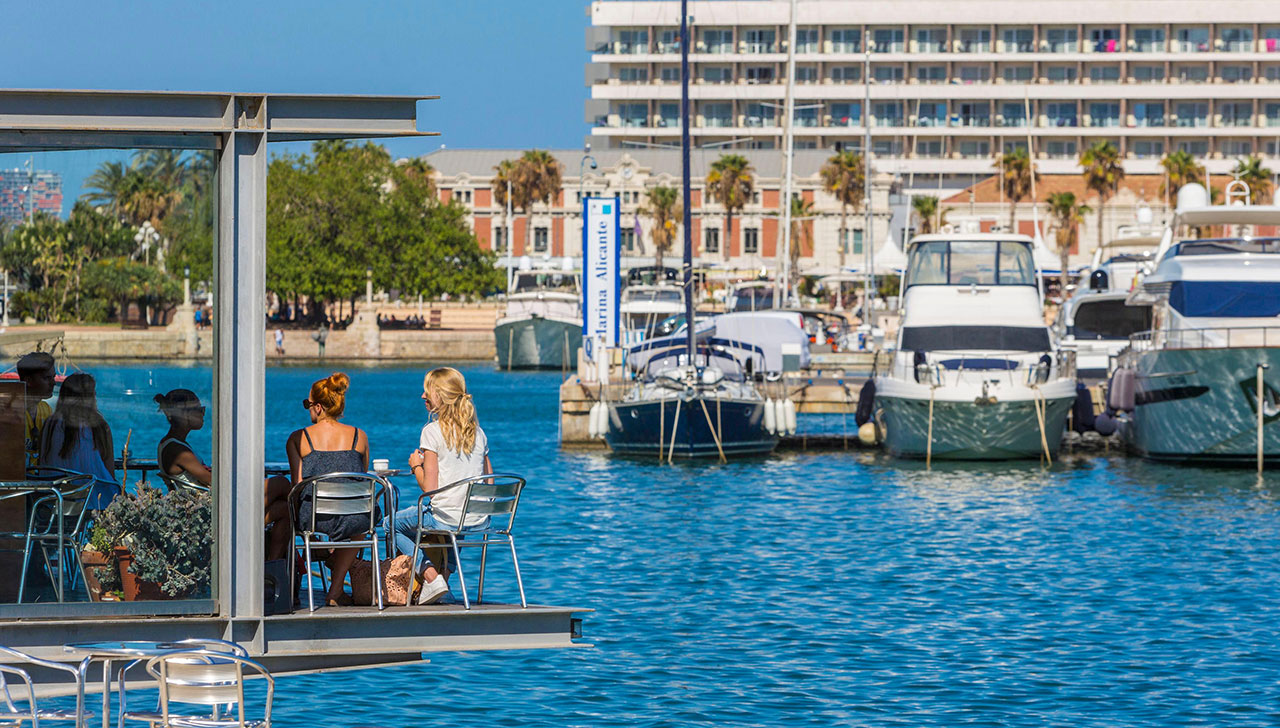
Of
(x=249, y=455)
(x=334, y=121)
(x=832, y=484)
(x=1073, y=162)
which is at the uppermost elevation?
(x=1073, y=162)

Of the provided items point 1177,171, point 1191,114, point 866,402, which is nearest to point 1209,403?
point 866,402

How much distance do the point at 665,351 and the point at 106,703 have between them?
30771 millimetres

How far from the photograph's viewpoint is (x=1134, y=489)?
29.8 meters

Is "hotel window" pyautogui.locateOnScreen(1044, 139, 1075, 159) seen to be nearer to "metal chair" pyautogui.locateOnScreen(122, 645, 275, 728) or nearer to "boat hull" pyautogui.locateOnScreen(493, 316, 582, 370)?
"boat hull" pyautogui.locateOnScreen(493, 316, 582, 370)

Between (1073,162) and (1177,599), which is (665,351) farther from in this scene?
(1073,162)

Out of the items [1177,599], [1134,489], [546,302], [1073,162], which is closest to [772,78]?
[1073,162]

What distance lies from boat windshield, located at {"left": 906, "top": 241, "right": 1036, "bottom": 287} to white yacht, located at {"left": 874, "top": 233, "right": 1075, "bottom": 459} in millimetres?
19

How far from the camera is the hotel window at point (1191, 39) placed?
135375mm

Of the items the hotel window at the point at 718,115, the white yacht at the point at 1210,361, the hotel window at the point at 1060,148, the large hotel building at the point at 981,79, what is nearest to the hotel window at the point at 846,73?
the large hotel building at the point at 981,79

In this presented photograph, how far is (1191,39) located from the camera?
13588 cm

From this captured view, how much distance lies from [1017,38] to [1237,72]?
55.9 feet

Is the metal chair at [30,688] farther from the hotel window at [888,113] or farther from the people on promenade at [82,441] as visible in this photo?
the hotel window at [888,113]

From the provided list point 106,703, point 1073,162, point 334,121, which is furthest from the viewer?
point 1073,162

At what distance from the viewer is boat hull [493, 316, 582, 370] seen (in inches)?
3029
